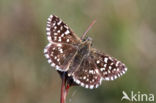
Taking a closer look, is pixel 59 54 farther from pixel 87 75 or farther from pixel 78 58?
pixel 87 75

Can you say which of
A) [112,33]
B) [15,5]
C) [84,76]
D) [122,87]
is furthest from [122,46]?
[84,76]

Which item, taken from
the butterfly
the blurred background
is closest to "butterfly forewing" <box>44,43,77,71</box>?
the butterfly

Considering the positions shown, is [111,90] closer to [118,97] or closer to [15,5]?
[118,97]

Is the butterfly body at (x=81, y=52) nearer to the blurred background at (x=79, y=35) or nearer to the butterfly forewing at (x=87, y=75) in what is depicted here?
the butterfly forewing at (x=87, y=75)

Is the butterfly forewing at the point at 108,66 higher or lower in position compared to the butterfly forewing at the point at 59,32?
lower

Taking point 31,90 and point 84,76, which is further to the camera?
point 31,90

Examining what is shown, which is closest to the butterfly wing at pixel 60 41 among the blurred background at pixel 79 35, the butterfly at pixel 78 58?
the butterfly at pixel 78 58

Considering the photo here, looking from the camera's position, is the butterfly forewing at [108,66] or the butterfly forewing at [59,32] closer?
the butterfly forewing at [108,66]
